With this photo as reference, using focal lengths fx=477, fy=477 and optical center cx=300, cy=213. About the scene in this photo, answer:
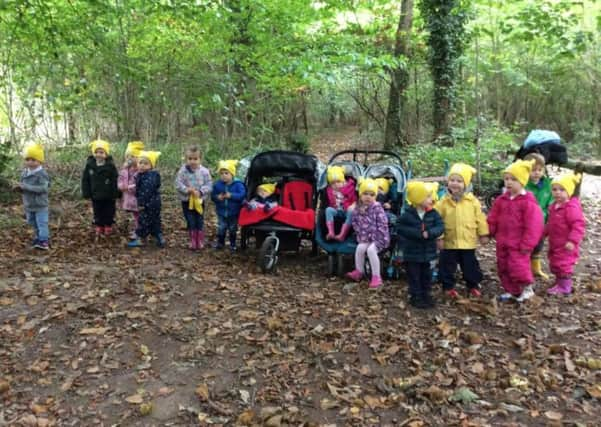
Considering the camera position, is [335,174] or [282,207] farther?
[282,207]

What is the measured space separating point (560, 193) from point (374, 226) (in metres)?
2.05

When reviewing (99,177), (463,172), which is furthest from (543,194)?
(99,177)

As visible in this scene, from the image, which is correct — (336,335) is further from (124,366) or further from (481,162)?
(481,162)

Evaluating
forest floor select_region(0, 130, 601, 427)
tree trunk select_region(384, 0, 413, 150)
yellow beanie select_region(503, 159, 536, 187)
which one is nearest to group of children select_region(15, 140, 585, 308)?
yellow beanie select_region(503, 159, 536, 187)

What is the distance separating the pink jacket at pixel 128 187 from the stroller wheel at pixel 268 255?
2.15 metres

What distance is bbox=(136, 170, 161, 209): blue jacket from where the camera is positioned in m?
6.69

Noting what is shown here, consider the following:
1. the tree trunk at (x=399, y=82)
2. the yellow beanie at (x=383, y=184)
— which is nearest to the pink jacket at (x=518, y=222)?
the yellow beanie at (x=383, y=184)

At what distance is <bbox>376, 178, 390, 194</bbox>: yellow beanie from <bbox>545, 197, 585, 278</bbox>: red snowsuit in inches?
76.9

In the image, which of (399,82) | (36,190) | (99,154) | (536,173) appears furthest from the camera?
(399,82)

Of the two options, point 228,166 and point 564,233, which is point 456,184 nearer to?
point 564,233

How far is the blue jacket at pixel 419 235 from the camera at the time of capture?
4957 millimetres

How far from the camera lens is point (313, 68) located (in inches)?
315

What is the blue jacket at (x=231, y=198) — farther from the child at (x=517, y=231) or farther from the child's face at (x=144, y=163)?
the child at (x=517, y=231)

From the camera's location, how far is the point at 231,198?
21.8 feet
